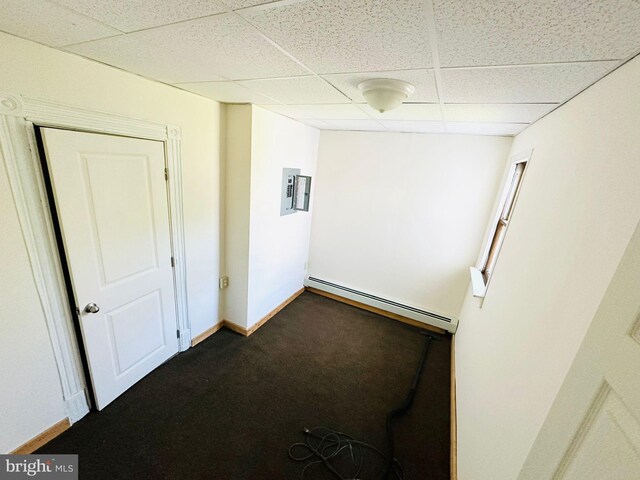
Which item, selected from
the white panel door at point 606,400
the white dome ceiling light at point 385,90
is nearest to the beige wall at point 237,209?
the white dome ceiling light at point 385,90

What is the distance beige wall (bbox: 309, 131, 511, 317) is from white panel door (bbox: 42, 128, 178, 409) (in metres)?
2.10

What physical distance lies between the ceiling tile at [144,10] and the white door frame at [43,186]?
774 mm

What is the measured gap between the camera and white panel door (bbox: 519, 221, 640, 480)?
1.61 feet

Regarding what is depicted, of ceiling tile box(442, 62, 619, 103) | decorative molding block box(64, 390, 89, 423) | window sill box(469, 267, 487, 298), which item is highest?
ceiling tile box(442, 62, 619, 103)

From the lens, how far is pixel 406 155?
10.1 feet

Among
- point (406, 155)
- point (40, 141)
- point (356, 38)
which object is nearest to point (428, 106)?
point (356, 38)

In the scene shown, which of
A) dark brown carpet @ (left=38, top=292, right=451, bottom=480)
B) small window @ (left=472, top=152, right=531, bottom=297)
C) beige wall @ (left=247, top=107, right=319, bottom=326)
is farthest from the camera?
beige wall @ (left=247, top=107, right=319, bottom=326)

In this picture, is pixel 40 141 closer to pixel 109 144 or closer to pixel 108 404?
pixel 109 144

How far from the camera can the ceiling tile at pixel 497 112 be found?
1.54m

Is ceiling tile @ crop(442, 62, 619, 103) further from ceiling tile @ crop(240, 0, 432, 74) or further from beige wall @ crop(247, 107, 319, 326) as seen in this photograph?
beige wall @ crop(247, 107, 319, 326)

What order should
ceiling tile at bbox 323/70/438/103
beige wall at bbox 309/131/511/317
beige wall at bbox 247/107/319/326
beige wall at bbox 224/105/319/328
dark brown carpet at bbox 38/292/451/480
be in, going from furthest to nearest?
beige wall at bbox 309/131/511/317, beige wall at bbox 247/107/319/326, beige wall at bbox 224/105/319/328, dark brown carpet at bbox 38/292/451/480, ceiling tile at bbox 323/70/438/103

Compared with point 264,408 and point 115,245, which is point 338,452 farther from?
point 115,245

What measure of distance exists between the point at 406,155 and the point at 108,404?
3.61 meters

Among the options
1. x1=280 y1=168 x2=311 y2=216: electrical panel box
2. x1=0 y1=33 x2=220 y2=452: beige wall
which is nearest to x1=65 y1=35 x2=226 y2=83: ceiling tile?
x1=0 y1=33 x2=220 y2=452: beige wall
